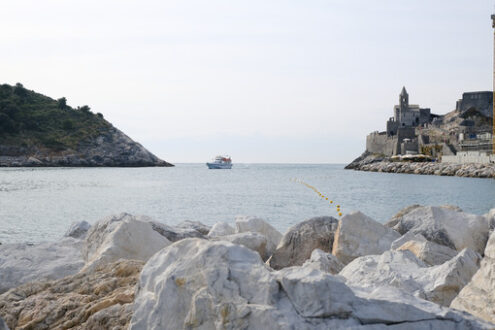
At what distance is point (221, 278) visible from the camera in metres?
2.90

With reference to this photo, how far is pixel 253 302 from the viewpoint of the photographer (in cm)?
279

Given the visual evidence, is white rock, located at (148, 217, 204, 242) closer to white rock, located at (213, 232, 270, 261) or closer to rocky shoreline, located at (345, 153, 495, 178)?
white rock, located at (213, 232, 270, 261)

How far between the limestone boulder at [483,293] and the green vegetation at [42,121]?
305ft

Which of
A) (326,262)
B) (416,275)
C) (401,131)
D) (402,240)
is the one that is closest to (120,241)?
(326,262)

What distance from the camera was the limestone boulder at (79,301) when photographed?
11.5ft

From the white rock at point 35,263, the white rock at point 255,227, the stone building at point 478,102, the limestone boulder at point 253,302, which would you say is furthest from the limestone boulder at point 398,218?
the stone building at point 478,102

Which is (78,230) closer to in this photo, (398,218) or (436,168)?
(398,218)

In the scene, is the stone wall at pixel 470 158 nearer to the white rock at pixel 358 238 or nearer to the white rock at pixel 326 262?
the white rock at pixel 358 238

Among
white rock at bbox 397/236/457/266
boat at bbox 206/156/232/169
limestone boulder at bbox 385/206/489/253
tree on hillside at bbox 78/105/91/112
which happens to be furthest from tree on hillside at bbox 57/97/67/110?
white rock at bbox 397/236/457/266

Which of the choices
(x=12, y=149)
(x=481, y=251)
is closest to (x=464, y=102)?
(x=12, y=149)

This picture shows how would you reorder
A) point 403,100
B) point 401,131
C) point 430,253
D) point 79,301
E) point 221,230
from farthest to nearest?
point 403,100, point 401,131, point 221,230, point 430,253, point 79,301

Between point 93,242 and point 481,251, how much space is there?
222 inches

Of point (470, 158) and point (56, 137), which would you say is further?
point (56, 137)

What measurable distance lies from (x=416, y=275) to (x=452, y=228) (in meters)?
3.23
